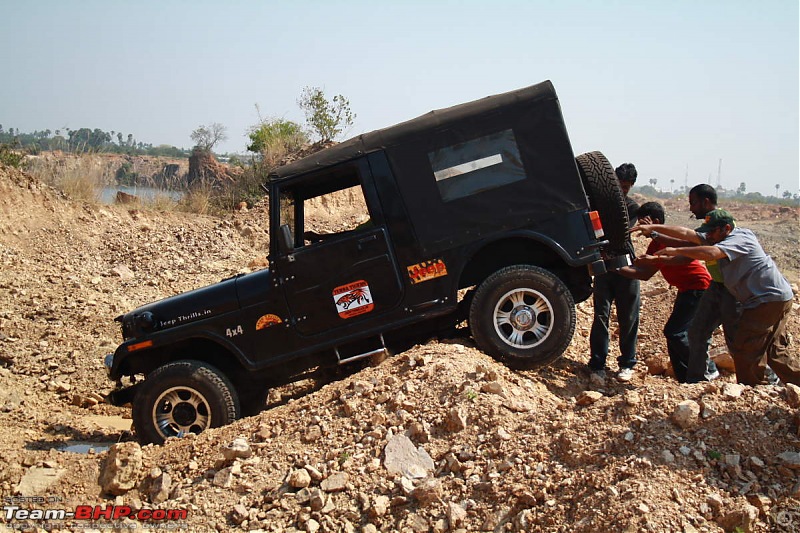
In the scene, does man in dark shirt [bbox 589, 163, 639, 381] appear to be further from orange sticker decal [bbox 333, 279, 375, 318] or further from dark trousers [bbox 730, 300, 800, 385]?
orange sticker decal [bbox 333, 279, 375, 318]

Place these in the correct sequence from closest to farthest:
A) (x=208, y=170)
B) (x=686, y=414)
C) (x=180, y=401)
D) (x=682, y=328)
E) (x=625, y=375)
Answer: (x=686, y=414) → (x=180, y=401) → (x=682, y=328) → (x=625, y=375) → (x=208, y=170)

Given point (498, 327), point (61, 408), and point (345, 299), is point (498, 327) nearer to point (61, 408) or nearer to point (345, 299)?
point (345, 299)

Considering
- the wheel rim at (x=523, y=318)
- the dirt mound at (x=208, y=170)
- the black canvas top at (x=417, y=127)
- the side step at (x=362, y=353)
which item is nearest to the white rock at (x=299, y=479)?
the side step at (x=362, y=353)

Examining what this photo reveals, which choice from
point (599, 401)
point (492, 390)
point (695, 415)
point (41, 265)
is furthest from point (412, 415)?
point (41, 265)

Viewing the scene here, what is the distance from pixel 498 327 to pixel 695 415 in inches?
79.2

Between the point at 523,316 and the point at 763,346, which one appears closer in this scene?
the point at 763,346

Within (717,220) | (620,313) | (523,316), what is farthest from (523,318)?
(717,220)

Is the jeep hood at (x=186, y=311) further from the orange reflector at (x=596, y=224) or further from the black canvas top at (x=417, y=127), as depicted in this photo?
the orange reflector at (x=596, y=224)

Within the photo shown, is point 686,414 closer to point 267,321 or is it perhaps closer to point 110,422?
point 267,321

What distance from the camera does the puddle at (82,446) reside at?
6438mm

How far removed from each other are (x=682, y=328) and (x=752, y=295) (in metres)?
1.12

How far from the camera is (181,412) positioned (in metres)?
6.30

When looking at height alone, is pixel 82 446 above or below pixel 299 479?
above

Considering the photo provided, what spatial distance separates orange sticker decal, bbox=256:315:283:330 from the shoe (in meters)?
3.26
